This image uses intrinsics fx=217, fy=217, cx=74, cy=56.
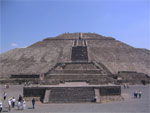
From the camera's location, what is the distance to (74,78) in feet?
78.1

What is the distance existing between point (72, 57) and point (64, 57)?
4.42 feet

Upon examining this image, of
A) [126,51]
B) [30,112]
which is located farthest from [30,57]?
[30,112]

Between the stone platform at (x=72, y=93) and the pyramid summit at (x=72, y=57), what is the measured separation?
32.5 ft

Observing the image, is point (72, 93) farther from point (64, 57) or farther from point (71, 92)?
point (64, 57)

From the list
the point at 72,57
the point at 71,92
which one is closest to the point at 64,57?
the point at 72,57

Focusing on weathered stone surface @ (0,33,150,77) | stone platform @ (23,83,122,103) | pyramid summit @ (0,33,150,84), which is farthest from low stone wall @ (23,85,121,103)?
weathered stone surface @ (0,33,150,77)

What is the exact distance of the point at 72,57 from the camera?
3566 centimetres

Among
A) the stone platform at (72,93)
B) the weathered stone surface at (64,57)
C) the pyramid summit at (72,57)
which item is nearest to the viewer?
the stone platform at (72,93)

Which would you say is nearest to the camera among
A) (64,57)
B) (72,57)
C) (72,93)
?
(72,93)

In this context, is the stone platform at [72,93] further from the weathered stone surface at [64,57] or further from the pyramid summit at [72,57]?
the weathered stone surface at [64,57]

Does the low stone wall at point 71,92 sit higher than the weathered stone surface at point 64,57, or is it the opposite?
the weathered stone surface at point 64,57

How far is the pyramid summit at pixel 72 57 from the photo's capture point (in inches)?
1251

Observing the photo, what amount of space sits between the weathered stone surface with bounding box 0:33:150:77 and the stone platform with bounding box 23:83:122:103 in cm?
1272

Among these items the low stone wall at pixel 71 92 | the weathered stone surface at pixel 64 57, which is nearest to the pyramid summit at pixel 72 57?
the weathered stone surface at pixel 64 57
